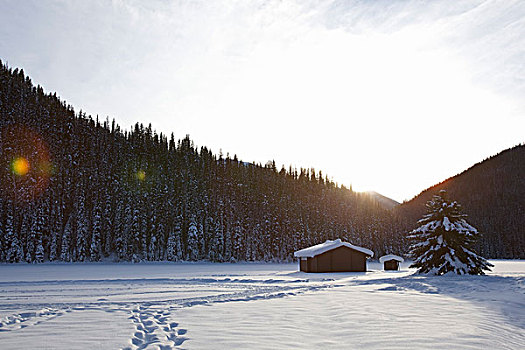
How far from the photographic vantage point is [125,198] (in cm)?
7388

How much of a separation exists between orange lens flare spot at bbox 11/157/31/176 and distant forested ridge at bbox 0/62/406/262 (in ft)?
0.56

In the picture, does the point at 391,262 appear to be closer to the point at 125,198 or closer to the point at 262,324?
the point at 262,324

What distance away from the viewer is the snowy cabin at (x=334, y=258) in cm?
4297

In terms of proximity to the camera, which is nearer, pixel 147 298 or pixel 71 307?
pixel 71 307

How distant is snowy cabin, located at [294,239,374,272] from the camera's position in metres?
43.0

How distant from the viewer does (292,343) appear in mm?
7449

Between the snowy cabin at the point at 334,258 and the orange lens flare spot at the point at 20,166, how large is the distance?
50023 mm

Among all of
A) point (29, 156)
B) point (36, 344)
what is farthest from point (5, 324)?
point (29, 156)

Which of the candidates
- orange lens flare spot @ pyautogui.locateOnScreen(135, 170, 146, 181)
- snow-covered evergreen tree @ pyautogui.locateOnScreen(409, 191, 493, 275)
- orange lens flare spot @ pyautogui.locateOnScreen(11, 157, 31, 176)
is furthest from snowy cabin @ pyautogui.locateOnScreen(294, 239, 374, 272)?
orange lens flare spot @ pyautogui.locateOnScreen(11, 157, 31, 176)

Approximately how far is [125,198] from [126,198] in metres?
0.23

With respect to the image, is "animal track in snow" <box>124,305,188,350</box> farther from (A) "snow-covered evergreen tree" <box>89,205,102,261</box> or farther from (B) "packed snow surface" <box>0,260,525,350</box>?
(A) "snow-covered evergreen tree" <box>89,205,102,261</box>

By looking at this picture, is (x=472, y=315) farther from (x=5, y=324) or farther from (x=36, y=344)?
(x=5, y=324)

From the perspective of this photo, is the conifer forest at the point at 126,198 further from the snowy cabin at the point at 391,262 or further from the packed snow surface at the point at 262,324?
the packed snow surface at the point at 262,324

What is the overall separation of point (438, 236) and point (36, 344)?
1161 inches
